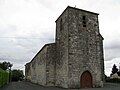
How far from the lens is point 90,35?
2377 cm

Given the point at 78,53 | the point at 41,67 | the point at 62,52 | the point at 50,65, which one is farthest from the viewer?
the point at 41,67

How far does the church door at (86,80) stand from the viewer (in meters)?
22.6

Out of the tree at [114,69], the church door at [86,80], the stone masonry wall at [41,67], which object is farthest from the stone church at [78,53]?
the tree at [114,69]

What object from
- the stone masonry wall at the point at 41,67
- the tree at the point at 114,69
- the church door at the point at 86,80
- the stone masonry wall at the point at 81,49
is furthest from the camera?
the tree at the point at 114,69

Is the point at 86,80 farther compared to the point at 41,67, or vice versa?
the point at 41,67

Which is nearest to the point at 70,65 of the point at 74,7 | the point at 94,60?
the point at 94,60

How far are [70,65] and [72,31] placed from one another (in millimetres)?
3994

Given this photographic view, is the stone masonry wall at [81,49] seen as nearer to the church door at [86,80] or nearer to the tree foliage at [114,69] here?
the church door at [86,80]

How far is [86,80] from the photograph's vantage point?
2284cm

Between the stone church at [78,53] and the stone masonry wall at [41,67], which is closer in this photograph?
Answer: the stone church at [78,53]

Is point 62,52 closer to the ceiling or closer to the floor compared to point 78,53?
closer to the ceiling

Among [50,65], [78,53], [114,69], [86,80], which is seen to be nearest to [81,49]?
[78,53]

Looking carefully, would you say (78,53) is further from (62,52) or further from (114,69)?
(114,69)

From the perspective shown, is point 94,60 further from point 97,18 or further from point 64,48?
point 97,18
